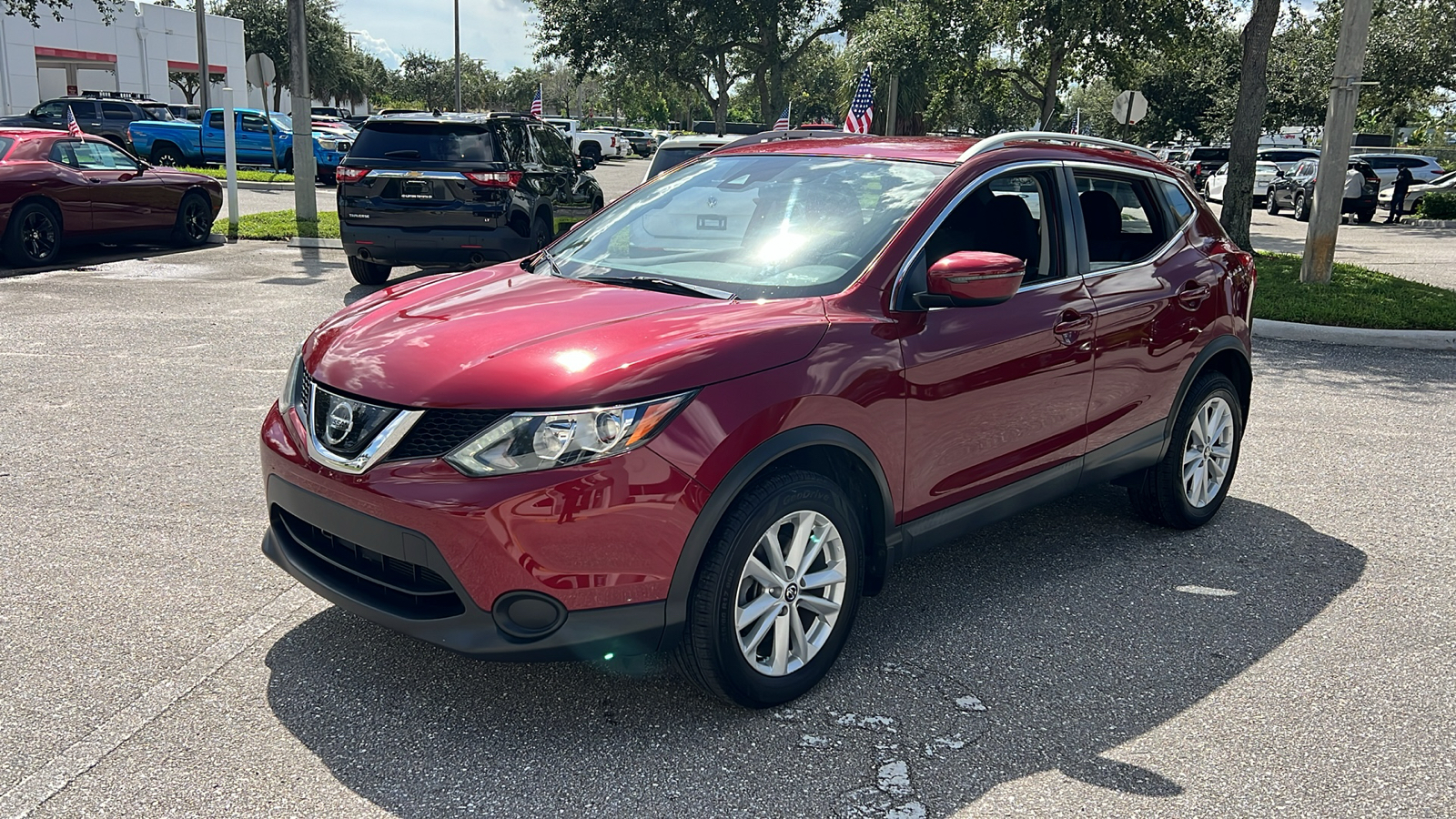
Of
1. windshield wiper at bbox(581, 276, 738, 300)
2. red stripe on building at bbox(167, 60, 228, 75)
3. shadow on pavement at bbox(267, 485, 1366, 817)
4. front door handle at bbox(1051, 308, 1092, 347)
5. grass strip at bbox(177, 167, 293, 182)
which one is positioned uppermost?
red stripe on building at bbox(167, 60, 228, 75)

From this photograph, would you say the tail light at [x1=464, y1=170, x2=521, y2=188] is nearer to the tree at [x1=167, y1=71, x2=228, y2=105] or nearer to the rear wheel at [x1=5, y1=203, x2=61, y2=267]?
the rear wheel at [x1=5, y1=203, x2=61, y2=267]

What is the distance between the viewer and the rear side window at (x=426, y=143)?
37.2 ft

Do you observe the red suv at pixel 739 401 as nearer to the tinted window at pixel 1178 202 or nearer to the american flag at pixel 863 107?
the tinted window at pixel 1178 202

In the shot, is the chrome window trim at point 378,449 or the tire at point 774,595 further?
the tire at point 774,595

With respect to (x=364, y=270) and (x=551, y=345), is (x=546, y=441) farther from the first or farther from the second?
(x=364, y=270)

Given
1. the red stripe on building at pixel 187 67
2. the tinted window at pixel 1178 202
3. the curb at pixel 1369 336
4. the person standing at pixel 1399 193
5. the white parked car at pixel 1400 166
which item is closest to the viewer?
the tinted window at pixel 1178 202

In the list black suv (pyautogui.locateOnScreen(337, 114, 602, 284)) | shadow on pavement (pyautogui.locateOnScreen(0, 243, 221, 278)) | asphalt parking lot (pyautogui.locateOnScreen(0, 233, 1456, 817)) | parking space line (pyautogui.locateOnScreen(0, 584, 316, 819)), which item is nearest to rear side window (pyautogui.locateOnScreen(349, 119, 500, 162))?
black suv (pyautogui.locateOnScreen(337, 114, 602, 284))

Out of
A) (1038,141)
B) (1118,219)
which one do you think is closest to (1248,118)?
(1118,219)

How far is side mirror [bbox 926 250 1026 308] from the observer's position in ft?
12.3

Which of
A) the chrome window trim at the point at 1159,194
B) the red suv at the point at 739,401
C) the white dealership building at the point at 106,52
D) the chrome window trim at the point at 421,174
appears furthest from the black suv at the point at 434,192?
the white dealership building at the point at 106,52

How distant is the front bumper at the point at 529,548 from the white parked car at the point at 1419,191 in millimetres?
30582

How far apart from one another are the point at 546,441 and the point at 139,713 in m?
1.53

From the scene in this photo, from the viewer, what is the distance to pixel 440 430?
124 inches

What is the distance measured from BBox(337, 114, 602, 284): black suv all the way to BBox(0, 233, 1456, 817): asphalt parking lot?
548cm
